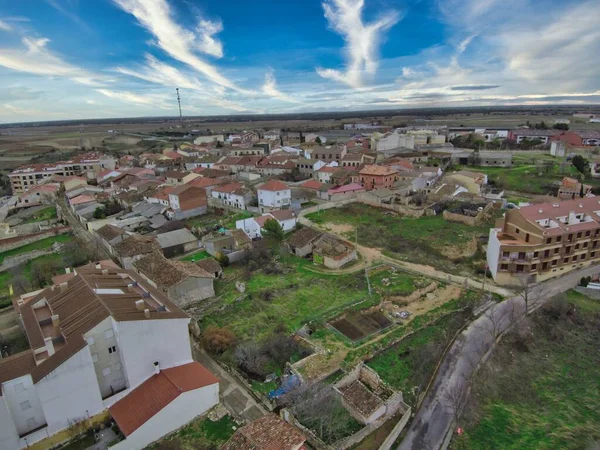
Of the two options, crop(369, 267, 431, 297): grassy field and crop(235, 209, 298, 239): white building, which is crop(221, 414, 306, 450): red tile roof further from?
crop(235, 209, 298, 239): white building

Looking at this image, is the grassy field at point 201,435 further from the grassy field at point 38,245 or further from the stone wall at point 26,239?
the stone wall at point 26,239

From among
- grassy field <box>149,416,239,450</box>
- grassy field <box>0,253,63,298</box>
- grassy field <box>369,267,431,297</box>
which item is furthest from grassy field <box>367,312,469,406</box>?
grassy field <box>0,253,63,298</box>

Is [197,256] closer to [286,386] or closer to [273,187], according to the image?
[273,187]

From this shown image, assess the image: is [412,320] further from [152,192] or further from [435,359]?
[152,192]

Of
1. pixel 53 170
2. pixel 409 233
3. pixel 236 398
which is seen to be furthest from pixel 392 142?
pixel 236 398

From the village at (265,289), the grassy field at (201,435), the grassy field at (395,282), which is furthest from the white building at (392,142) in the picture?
the grassy field at (201,435)

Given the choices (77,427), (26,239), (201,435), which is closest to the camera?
(77,427)

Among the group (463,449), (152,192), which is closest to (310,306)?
(463,449)
